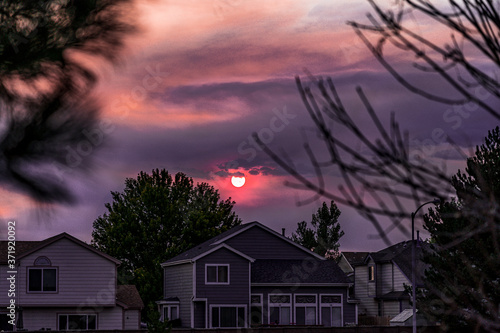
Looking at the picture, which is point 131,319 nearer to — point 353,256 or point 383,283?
point 383,283

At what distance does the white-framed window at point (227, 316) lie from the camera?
42.5 m

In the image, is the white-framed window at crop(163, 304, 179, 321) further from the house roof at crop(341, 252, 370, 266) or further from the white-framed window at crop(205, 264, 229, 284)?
the house roof at crop(341, 252, 370, 266)

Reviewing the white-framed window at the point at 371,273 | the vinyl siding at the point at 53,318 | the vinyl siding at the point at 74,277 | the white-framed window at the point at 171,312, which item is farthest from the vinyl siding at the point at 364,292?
the vinyl siding at the point at 74,277

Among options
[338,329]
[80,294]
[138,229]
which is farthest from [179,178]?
[338,329]

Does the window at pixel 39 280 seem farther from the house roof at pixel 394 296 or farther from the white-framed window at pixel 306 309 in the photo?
the house roof at pixel 394 296

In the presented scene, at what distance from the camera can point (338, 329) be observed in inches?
1422

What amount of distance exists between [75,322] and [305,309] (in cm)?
1291

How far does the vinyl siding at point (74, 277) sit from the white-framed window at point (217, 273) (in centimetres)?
532

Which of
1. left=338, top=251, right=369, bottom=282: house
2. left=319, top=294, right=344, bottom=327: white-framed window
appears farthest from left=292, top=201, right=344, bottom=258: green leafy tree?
left=319, top=294, right=344, bottom=327: white-framed window

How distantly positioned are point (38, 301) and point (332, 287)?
1654cm

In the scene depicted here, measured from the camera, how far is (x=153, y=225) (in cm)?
5859

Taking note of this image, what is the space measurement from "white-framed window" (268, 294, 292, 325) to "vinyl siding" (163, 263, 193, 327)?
4667 millimetres

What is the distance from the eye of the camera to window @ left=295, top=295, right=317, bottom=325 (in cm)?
4322

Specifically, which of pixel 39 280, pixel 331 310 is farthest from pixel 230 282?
pixel 39 280
